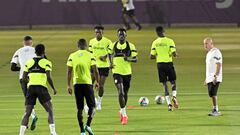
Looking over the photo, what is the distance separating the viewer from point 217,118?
66.8 feet

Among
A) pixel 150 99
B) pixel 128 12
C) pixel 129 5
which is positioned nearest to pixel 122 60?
pixel 150 99

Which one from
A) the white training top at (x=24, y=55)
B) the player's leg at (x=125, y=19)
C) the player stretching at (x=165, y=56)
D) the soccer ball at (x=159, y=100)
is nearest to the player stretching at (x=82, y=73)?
the white training top at (x=24, y=55)

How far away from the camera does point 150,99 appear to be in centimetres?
2475

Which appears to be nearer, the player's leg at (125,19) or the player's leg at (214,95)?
the player's leg at (214,95)

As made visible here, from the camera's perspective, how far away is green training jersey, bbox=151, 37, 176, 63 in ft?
72.2

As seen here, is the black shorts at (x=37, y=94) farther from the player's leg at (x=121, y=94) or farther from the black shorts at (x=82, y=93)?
the player's leg at (x=121, y=94)

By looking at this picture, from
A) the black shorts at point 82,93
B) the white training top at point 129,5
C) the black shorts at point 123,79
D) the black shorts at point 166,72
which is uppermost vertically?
the white training top at point 129,5

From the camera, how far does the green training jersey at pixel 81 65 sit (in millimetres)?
17359

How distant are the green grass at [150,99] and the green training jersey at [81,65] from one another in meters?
1.52

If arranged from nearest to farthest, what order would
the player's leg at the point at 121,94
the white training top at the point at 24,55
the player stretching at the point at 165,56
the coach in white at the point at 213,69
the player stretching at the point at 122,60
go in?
the white training top at the point at 24,55 → the player's leg at the point at 121,94 → the player stretching at the point at 122,60 → the coach in white at the point at 213,69 → the player stretching at the point at 165,56

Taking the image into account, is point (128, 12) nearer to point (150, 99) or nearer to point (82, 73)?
point (150, 99)

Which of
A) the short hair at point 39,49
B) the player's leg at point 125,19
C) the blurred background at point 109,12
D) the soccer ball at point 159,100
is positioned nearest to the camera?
the short hair at point 39,49

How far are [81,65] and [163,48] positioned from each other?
5.10 m

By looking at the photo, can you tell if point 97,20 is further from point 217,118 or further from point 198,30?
point 217,118
